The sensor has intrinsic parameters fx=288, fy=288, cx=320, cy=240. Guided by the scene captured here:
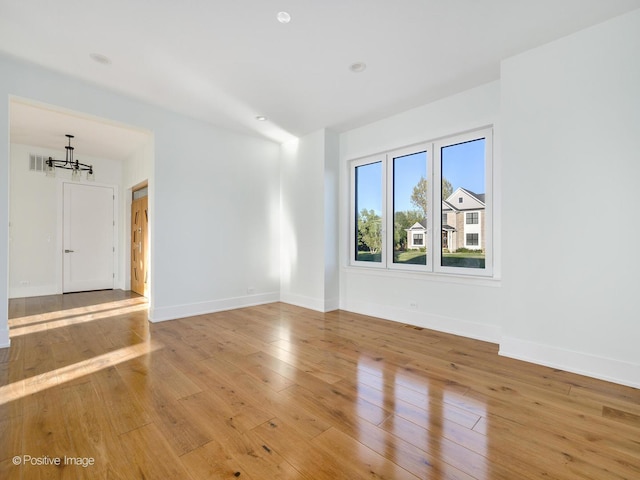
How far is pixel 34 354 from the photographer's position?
2.86 metres

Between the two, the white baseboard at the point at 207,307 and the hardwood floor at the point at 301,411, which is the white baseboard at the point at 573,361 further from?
the white baseboard at the point at 207,307

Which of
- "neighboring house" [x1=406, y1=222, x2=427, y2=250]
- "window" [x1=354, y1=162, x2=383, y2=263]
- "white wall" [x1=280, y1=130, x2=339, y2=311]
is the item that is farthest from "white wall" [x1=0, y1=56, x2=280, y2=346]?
"neighboring house" [x1=406, y1=222, x2=427, y2=250]

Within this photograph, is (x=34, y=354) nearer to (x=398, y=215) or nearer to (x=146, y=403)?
(x=146, y=403)

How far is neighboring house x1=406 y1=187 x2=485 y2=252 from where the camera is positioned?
3.43 m

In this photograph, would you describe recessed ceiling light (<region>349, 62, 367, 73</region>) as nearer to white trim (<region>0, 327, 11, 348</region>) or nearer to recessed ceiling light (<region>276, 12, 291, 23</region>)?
recessed ceiling light (<region>276, 12, 291, 23</region>)

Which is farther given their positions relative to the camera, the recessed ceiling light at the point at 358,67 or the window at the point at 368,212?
the window at the point at 368,212

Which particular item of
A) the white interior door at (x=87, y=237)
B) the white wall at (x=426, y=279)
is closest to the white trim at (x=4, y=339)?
the white interior door at (x=87, y=237)

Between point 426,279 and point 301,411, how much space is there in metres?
2.50

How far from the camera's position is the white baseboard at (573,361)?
2.32 metres

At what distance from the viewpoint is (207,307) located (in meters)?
4.54

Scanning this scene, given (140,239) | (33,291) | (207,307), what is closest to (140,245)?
(140,239)

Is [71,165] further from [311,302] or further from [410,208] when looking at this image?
[410,208]

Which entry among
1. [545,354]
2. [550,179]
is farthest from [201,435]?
[550,179]

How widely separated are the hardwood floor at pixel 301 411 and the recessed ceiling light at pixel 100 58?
2.98 metres
